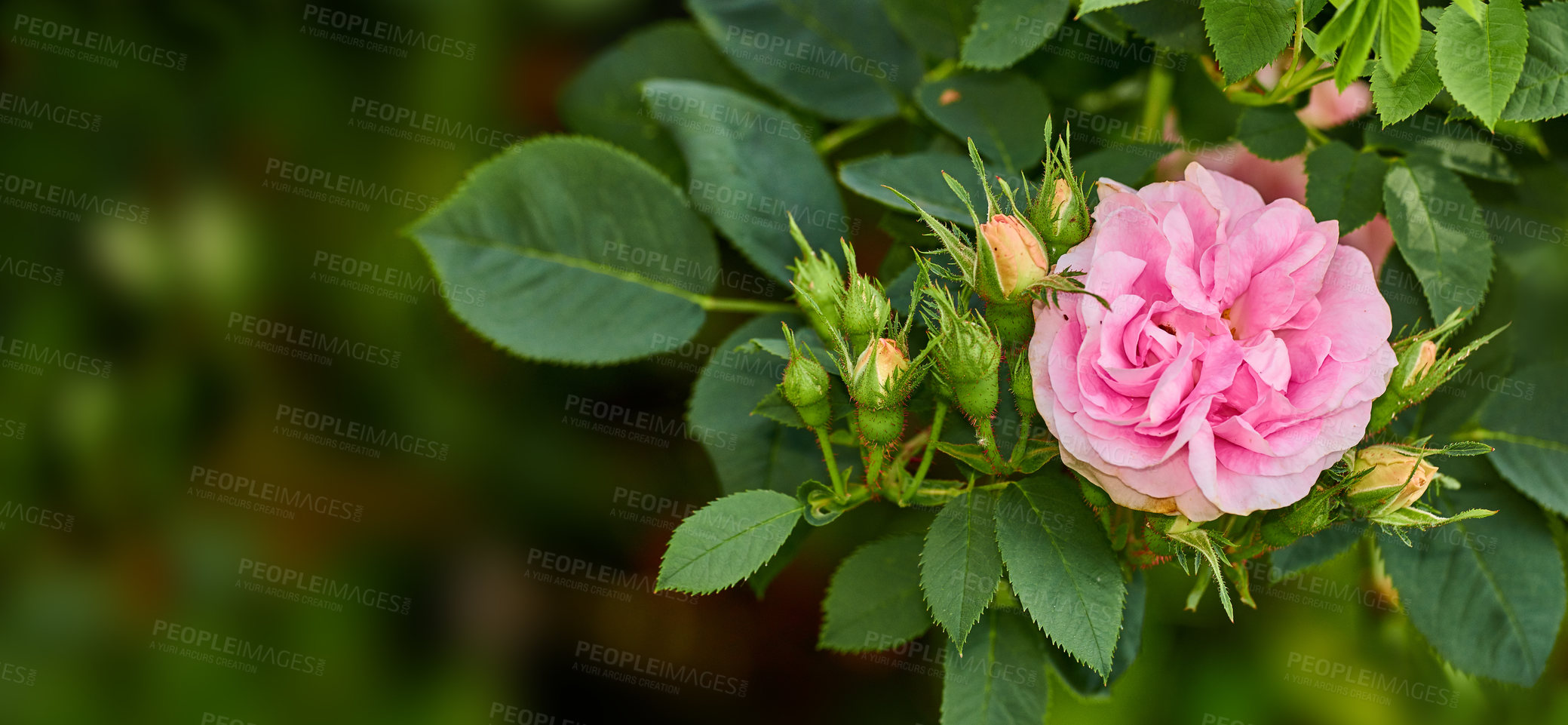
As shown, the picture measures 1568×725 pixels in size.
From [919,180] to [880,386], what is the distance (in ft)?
0.59

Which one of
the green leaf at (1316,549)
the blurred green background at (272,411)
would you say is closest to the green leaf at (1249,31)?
the green leaf at (1316,549)

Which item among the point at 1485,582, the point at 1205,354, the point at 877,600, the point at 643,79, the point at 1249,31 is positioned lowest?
the point at 1485,582

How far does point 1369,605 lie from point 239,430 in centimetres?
109

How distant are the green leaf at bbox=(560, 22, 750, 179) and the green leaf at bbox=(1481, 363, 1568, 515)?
0.53 meters

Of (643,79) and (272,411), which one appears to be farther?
(272,411)

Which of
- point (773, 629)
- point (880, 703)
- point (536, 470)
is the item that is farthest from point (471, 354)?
point (880, 703)

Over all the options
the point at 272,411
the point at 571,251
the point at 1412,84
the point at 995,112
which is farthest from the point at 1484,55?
the point at 272,411

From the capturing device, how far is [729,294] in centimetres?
67

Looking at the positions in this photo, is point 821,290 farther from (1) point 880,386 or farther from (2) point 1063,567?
(2) point 1063,567

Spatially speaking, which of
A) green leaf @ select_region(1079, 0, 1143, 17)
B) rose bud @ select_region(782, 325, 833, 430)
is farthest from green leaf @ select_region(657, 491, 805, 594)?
green leaf @ select_region(1079, 0, 1143, 17)

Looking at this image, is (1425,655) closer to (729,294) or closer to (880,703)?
(880,703)

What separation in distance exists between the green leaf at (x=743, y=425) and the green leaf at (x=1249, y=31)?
0.92 ft

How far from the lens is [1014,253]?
0.39 metres

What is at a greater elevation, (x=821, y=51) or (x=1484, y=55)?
(x=821, y=51)
